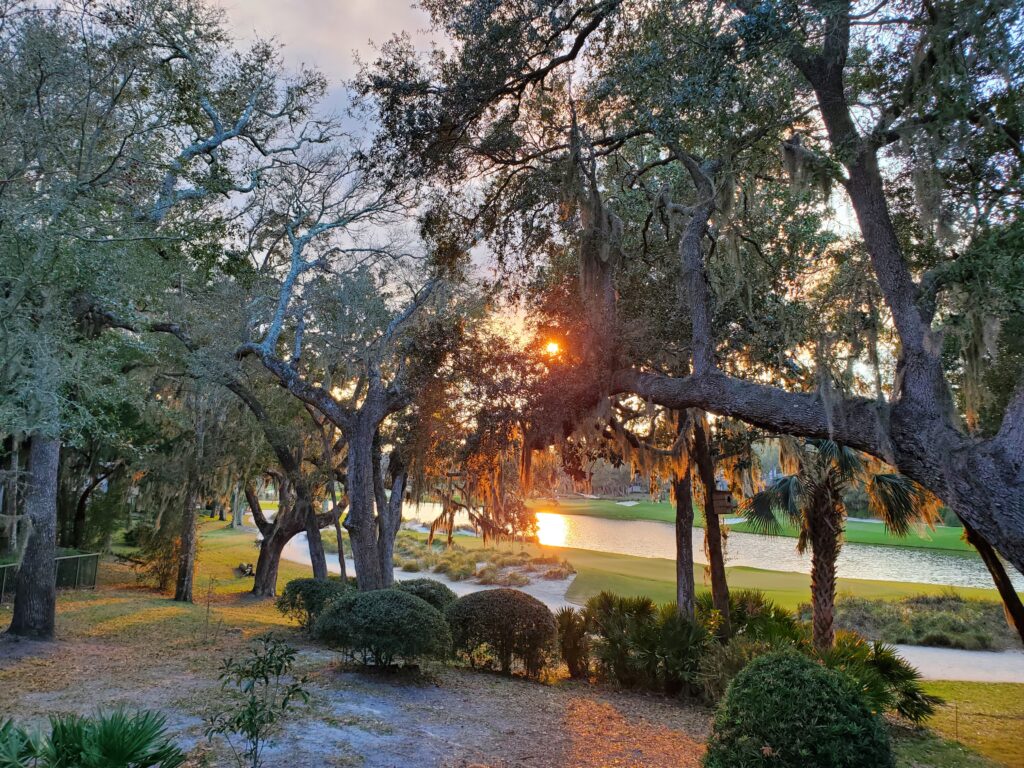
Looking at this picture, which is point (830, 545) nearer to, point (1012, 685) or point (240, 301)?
point (1012, 685)

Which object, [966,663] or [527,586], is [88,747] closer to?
[966,663]

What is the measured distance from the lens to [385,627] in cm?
844

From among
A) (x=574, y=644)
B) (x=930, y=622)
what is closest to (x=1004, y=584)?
(x=574, y=644)

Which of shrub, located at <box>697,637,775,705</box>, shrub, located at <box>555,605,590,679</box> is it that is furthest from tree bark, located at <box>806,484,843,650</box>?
shrub, located at <box>555,605,590,679</box>

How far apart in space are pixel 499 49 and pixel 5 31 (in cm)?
594

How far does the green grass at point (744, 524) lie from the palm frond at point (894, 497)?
12250mm

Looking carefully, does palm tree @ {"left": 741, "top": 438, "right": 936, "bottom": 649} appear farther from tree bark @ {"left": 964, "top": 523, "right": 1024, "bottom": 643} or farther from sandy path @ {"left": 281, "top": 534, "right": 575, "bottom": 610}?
sandy path @ {"left": 281, "top": 534, "right": 575, "bottom": 610}

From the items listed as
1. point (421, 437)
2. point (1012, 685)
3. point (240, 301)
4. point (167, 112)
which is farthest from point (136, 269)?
point (1012, 685)

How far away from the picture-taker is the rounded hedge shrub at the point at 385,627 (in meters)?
8.45

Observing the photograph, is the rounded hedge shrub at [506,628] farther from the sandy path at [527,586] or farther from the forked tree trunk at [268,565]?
the forked tree trunk at [268,565]

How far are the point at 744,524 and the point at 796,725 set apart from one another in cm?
4793

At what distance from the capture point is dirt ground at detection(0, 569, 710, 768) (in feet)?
18.8

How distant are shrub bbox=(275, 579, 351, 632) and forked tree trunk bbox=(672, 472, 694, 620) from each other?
5.99m

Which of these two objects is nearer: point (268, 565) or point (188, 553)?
point (188, 553)
